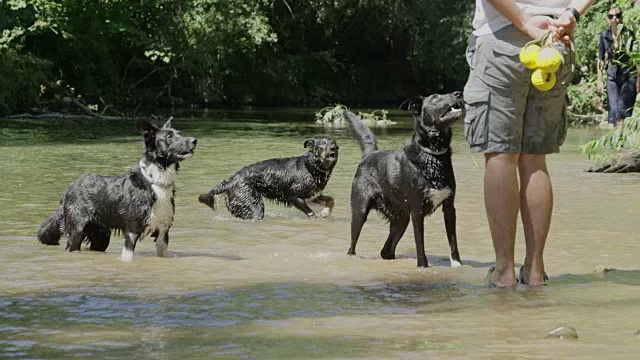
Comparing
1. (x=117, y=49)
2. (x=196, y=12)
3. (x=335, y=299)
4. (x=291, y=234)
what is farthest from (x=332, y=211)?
(x=117, y=49)

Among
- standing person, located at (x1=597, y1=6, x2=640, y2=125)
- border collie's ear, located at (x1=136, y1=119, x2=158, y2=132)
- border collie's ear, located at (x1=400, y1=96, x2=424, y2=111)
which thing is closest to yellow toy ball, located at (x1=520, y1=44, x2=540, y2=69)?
border collie's ear, located at (x1=400, y1=96, x2=424, y2=111)

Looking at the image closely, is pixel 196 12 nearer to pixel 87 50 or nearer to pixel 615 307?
pixel 87 50

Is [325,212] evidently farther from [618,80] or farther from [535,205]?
[618,80]

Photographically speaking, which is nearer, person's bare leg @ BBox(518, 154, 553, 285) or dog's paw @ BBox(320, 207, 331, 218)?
person's bare leg @ BBox(518, 154, 553, 285)

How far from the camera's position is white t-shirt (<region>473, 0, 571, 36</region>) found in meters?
6.38

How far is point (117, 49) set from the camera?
121 ft

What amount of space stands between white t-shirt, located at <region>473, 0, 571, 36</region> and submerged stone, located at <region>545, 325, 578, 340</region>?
6.56 feet

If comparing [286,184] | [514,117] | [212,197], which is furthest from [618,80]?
[514,117]

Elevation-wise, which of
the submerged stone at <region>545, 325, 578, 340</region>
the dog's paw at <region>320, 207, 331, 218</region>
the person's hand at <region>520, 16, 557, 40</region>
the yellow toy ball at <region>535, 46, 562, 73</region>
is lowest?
the dog's paw at <region>320, 207, 331, 218</region>

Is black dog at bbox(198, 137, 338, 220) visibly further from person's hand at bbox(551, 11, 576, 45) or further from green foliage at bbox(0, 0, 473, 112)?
green foliage at bbox(0, 0, 473, 112)

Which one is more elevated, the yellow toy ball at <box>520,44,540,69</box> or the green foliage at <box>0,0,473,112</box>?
the yellow toy ball at <box>520,44,540,69</box>

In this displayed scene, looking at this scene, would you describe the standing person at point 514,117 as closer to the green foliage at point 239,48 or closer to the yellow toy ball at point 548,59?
the yellow toy ball at point 548,59

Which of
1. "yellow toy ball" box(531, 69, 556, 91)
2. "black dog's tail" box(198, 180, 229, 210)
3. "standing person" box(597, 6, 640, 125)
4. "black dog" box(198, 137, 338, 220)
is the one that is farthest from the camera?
"standing person" box(597, 6, 640, 125)

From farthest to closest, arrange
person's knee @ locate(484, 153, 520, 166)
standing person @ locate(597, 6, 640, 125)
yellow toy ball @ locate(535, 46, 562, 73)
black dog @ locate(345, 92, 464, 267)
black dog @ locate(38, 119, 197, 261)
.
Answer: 1. standing person @ locate(597, 6, 640, 125)
2. black dog @ locate(38, 119, 197, 261)
3. black dog @ locate(345, 92, 464, 267)
4. person's knee @ locate(484, 153, 520, 166)
5. yellow toy ball @ locate(535, 46, 562, 73)
